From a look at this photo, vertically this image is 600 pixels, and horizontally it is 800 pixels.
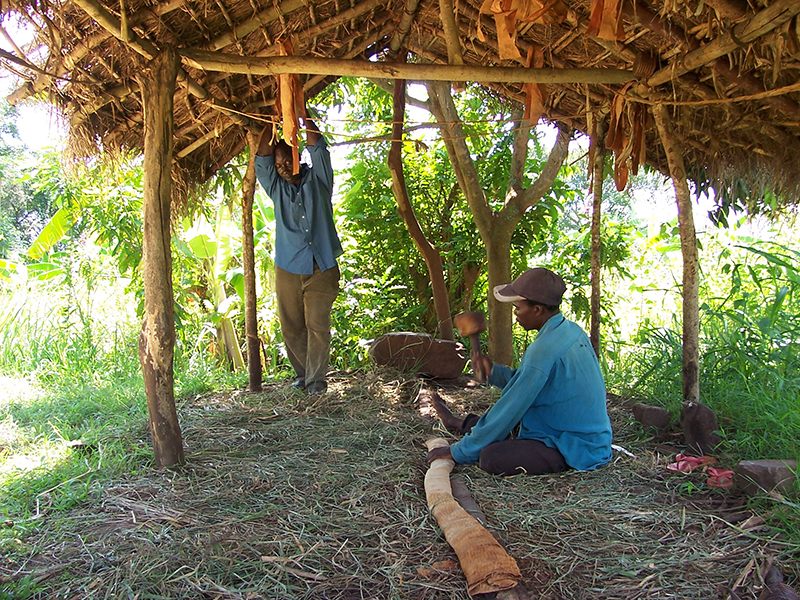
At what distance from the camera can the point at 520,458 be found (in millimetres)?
3248

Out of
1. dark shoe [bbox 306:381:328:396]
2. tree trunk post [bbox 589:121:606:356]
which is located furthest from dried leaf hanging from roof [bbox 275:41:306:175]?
tree trunk post [bbox 589:121:606:356]

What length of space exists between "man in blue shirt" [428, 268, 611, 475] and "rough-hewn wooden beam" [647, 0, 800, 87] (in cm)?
136

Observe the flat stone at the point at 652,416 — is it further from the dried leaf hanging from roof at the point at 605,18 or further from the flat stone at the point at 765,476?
the dried leaf hanging from roof at the point at 605,18

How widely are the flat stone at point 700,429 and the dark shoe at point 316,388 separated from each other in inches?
103

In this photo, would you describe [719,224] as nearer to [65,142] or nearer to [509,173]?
[509,173]

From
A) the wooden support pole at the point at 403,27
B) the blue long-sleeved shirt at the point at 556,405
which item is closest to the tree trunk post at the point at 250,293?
the wooden support pole at the point at 403,27

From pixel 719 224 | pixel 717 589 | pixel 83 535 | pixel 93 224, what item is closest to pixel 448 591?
pixel 717 589

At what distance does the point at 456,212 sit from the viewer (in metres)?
7.73

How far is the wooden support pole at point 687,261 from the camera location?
385 centimetres

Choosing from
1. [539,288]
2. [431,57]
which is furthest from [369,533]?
[431,57]

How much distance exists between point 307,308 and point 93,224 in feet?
10.9

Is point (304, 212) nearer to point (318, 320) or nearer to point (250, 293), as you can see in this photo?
point (318, 320)

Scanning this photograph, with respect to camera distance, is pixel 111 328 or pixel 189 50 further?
pixel 111 328

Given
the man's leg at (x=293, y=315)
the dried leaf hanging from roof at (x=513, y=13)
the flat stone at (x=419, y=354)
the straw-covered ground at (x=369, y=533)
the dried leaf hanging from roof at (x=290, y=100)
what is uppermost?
the dried leaf hanging from roof at (x=513, y=13)
